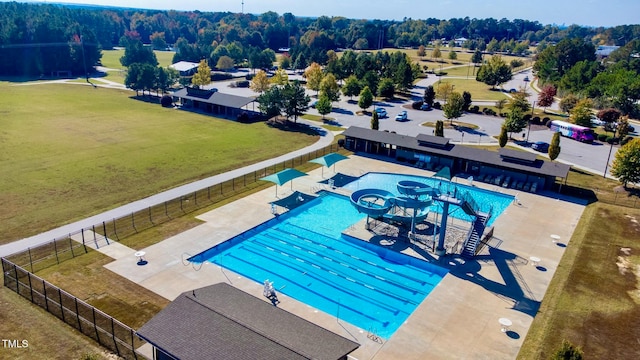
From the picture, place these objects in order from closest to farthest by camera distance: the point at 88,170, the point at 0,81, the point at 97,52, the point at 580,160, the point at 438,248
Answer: the point at 438,248
the point at 88,170
the point at 580,160
the point at 0,81
the point at 97,52

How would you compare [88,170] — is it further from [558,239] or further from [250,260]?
[558,239]

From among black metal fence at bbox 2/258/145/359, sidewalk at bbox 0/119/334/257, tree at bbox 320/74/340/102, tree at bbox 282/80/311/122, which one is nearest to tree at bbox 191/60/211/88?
tree at bbox 320/74/340/102

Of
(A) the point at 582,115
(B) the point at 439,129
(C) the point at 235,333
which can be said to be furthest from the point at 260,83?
(C) the point at 235,333

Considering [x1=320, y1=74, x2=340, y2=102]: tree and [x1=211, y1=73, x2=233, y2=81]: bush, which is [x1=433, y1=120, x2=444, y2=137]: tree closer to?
[x1=320, y1=74, x2=340, y2=102]: tree

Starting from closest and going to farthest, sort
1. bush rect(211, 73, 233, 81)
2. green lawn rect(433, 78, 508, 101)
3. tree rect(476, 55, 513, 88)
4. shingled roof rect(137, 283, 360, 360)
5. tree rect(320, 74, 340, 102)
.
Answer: shingled roof rect(137, 283, 360, 360) < tree rect(320, 74, 340, 102) < green lawn rect(433, 78, 508, 101) < tree rect(476, 55, 513, 88) < bush rect(211, 73, 233, 81)

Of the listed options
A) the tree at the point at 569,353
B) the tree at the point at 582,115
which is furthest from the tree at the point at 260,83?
the tree at the point at 569,353

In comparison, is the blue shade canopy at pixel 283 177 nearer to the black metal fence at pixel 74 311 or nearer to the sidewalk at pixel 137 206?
the sidewalk at pixel 137 206

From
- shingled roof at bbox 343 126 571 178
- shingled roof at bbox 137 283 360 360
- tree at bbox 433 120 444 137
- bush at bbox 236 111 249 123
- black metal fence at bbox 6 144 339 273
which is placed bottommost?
black metal fence at bbox 6 144 339 273

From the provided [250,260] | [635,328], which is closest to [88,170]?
[250,260]
